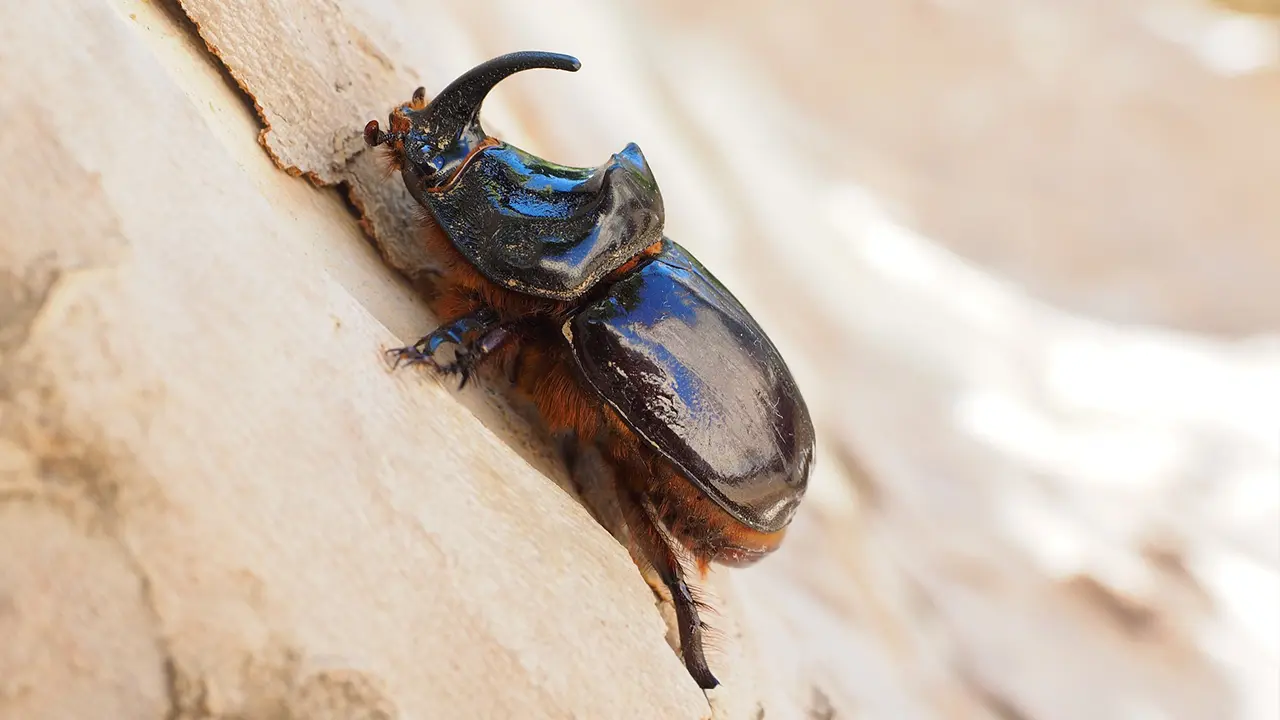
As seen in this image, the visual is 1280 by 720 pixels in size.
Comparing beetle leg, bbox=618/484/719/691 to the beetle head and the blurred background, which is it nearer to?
the blurred background

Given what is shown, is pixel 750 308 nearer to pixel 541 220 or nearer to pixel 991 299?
pixel 991 299

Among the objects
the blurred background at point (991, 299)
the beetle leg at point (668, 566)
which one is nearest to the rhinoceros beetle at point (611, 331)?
the beetle leg at point (668, 566)

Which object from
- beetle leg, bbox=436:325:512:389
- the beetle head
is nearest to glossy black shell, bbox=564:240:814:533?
beetle leg, bbox=436:325:512:389

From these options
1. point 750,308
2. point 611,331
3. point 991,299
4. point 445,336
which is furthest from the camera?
point 991,299

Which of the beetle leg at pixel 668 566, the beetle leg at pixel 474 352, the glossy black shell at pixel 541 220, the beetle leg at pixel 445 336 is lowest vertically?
the beetle leg at pixel 668 566

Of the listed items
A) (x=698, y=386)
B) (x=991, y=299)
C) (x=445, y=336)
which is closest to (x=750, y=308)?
(x=991, y=299)

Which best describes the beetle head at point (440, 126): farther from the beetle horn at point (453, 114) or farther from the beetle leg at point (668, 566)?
the beetle leg at point (668, 566)
